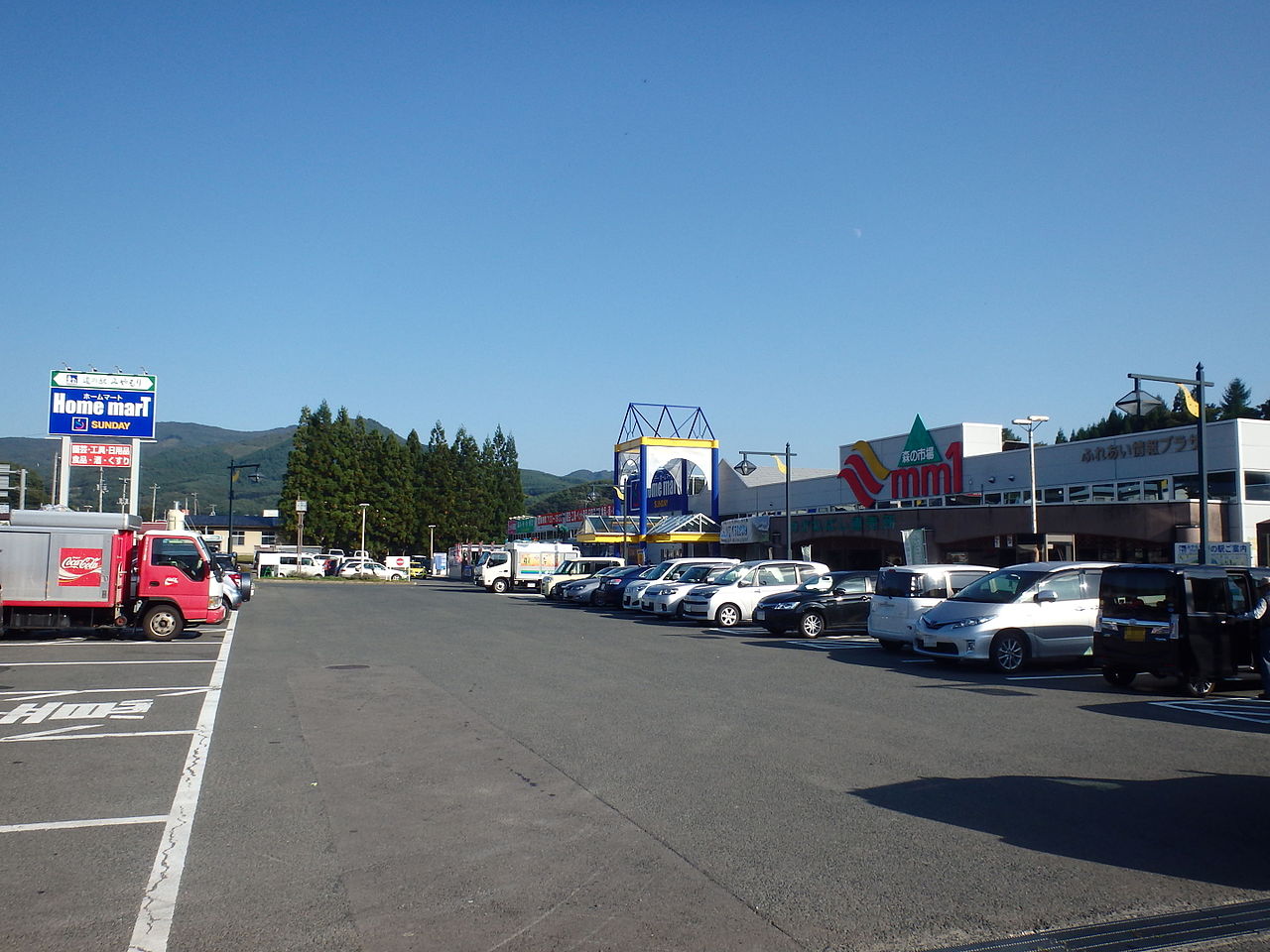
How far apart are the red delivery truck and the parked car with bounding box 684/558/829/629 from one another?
38.9ft

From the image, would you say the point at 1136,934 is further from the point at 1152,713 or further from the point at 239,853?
the point at 1152,713

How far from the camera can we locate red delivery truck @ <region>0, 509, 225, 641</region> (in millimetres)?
20578

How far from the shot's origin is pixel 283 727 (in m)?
11.0

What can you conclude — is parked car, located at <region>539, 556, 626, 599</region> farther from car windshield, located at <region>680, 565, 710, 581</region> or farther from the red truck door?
the red truck door

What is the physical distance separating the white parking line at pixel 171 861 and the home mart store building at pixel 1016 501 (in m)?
21.8

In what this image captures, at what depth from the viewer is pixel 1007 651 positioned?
52.7 ft

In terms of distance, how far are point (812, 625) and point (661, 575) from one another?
34.2 ft

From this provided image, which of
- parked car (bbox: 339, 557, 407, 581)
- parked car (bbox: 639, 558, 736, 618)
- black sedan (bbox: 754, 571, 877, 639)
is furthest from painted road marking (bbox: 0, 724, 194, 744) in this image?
parked car (bbox: 339, 557, 407, 581)

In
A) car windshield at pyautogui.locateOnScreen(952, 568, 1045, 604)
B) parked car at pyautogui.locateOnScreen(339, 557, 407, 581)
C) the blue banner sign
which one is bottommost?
parked car at pyautogui.locateOnScreen(339, 557, 407, 581)

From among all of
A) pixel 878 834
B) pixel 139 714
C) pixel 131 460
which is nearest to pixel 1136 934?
pixel 878 834

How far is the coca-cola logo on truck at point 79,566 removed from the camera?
68.0 feet

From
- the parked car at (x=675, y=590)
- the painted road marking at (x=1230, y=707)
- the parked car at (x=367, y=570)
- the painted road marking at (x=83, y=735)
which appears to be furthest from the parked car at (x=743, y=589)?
the parked car at (x=367, y=570)

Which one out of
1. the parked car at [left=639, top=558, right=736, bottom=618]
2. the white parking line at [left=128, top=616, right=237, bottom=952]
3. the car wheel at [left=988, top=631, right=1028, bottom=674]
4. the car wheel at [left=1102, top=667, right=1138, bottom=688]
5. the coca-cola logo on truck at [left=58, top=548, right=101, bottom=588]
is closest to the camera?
the white parking line at [left=128, top=616, right=237, bottom=952]

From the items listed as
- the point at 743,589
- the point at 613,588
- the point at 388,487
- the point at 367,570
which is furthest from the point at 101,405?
the point at 388,487
